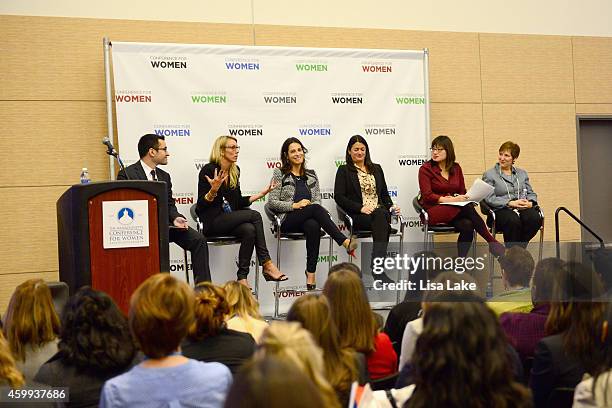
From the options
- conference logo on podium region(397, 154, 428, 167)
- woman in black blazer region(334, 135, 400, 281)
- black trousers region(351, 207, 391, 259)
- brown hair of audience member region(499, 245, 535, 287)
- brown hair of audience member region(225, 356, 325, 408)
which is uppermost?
conference logo on podium region(397, 154, 428, 167)

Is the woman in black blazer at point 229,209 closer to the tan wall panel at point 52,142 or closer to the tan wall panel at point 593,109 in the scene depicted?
the tan wall panel at point 52,142

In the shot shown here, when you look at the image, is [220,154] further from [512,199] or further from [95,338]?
[95,338]

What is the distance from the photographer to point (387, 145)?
6.95 metres

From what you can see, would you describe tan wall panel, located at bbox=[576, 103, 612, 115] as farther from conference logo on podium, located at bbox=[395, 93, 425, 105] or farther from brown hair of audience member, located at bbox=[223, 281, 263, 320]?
brown hair of audience member, located at bbox=[223, 281, 263, 320]

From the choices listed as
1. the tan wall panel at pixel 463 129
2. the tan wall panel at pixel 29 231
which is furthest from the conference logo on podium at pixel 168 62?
the tan wall panel at pixel 463 129

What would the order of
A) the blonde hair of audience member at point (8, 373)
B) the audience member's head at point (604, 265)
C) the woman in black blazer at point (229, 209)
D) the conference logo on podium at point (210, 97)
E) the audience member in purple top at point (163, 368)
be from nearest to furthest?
the audience member in purple top at point (163, 368) → the blonde hair of audience member at point (8, 373) → the audience member's head at point (604, 265) → the woman in black blazer at point (229, 209) → the conference logo on podium at point (210, 97)

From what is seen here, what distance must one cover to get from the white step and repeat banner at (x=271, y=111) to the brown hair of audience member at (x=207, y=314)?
358 centimetres

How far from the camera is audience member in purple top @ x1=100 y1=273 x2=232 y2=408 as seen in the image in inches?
79.0

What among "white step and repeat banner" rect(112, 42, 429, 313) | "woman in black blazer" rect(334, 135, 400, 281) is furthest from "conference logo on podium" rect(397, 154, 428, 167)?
"woman in black blazer" rect(334, 135, 400, 281)

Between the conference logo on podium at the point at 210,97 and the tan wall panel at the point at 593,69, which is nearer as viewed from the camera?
the conference logo on podium at the point at 210,97

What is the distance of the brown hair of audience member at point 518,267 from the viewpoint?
385 centimetres

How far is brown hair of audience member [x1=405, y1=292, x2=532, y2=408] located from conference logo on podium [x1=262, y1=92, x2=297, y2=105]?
16.3 ft

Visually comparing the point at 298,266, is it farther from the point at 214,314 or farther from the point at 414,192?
the point at 214,314

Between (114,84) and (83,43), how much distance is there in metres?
0.53
